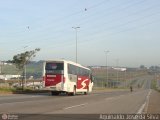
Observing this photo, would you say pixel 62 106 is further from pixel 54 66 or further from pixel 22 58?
pixel 22 58

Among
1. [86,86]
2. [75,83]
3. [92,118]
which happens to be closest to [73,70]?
[75,83]

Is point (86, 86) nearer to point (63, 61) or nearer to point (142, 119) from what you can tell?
point (63, 61)

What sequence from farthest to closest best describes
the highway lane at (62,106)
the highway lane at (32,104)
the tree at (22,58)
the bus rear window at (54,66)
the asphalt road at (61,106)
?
the tree at (22,58) < the bus rear window at (54,66) < the highway lane at (62,106) < the highway lane at (32,104) < the asphalt road at (61,106)

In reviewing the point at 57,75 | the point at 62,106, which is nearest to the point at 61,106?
the point at 62,106

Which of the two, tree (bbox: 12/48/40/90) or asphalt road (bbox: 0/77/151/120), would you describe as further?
tree (bbox: 12/48/40/90)

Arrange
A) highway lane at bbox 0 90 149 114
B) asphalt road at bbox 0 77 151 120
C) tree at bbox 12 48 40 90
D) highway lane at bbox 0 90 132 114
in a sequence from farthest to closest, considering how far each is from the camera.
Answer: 1. tree at bbox 12 48 40 90
2. highway lane at bbox 0 90 149 114
3. highway lane at bbox 0 90 132 114
4. asphalt road at bbox 0 77 151 120

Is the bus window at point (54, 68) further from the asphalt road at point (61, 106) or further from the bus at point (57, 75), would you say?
the asphalt road at point (61, 106)

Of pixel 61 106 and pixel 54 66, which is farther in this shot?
pixel 54 66

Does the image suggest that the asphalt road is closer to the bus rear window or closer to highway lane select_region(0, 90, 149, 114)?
A: highway lane select_region(0, 90, 149, 114)

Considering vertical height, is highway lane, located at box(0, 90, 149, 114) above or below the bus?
below

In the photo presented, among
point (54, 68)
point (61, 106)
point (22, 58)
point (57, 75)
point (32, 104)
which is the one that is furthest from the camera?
point (22, 58)

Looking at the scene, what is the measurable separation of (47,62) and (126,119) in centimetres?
2406

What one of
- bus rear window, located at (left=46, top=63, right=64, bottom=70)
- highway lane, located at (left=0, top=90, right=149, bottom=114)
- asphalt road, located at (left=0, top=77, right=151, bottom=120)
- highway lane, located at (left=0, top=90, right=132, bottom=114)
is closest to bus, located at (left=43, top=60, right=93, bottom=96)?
bus rear window, located at (left=46, top=63, right=64, bottom=70)

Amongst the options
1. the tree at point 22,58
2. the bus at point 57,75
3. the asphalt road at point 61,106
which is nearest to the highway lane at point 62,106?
the asphalt road at point 61,106
